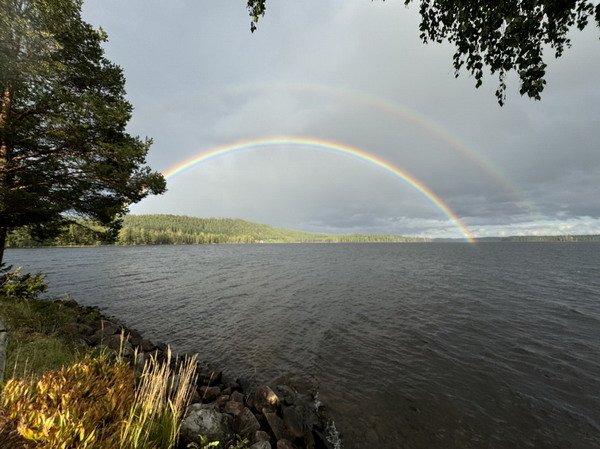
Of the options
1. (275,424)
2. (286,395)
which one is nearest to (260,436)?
(275,424)

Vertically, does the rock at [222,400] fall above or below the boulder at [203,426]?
below

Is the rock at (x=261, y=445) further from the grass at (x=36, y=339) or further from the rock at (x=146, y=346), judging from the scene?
the rock at (x=146, y=346)

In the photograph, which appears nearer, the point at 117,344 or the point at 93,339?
the point at 93,339

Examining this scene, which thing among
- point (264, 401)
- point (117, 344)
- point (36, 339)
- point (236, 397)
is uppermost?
point (36, 339)

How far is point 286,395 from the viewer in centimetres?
974

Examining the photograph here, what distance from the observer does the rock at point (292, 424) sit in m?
7.25

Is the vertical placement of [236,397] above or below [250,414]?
below

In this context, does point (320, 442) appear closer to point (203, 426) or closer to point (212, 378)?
point (203, 426)

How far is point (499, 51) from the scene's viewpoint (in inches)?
163

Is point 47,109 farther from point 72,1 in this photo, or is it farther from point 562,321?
point 562,321

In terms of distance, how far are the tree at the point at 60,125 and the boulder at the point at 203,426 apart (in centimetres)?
1133

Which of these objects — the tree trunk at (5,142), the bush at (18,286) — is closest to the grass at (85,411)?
the tree trunk at (5,142)

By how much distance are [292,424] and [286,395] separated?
2337 millimetres

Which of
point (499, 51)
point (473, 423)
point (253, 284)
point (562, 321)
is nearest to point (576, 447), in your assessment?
point (473, 423)
